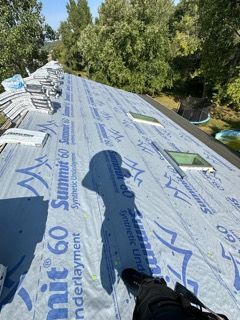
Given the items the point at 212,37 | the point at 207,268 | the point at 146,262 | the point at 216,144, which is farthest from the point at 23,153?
the point at 212,37

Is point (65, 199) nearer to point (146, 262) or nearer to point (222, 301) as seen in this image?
point (146, 262)

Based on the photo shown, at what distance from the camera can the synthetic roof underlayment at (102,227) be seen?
6.97ft

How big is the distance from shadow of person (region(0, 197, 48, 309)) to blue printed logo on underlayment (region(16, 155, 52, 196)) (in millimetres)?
240

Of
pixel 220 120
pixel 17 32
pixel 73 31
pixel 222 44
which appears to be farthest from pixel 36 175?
pixel 73 31

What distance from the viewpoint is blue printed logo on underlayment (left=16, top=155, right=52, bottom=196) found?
10.6 ft

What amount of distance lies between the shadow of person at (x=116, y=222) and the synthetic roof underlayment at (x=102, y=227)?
11mm

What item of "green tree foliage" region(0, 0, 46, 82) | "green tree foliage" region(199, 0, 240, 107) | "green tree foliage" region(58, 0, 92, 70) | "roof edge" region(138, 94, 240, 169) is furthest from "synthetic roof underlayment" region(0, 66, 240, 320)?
"green tree foliage" region(58, 0, 92, 70)

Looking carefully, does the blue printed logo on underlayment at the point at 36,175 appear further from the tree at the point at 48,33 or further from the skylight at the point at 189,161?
the tree at the point at 48,33

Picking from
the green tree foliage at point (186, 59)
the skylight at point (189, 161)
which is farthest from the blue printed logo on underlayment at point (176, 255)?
the green tree foliage at point (186, 59)

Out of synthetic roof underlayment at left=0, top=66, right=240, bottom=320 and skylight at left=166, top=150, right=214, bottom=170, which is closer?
synthetic roof underlayment at left=0, top=66, right=240, bottom=320

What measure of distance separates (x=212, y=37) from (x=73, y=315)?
15.6 meters

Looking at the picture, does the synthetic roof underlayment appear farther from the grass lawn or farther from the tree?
the tree

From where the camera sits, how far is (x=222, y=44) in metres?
14.2

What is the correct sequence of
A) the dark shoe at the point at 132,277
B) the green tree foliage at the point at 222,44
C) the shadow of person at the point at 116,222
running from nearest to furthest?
the dark shoe at the point at 132,277
the shadow of person at the point at 116,222
the green tree foliage at the point at 222,44
